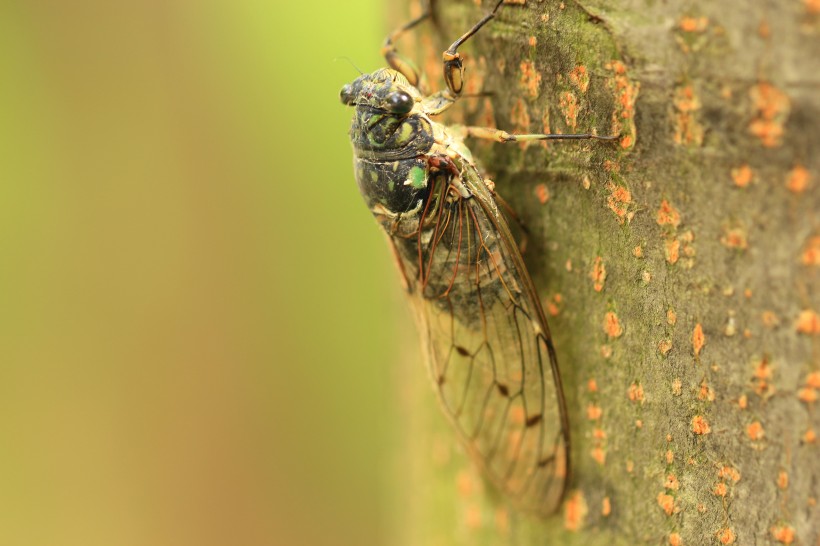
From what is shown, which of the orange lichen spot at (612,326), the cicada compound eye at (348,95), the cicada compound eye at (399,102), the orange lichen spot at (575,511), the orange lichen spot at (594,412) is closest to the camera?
the orange lichen spot at (612,326)

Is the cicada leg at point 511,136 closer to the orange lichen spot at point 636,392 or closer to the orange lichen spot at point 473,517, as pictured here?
the orange lichen spot at point 636,392

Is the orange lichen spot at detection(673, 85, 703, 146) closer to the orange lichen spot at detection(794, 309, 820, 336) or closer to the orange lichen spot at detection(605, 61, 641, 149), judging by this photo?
the orange lichen spot at detection(605, 61, 641, 149)

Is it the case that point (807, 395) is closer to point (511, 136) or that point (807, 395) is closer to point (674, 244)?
point (674, 244)

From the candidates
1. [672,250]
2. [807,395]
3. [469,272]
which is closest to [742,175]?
[672,250]

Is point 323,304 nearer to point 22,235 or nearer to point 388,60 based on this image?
point 22,235

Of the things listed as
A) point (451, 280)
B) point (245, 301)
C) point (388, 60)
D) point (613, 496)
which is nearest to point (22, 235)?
point (245, 301)

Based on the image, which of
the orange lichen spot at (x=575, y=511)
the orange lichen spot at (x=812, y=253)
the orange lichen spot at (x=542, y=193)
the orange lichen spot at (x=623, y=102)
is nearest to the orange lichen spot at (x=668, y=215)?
the orange lichen spot at (x=623, y=102)
